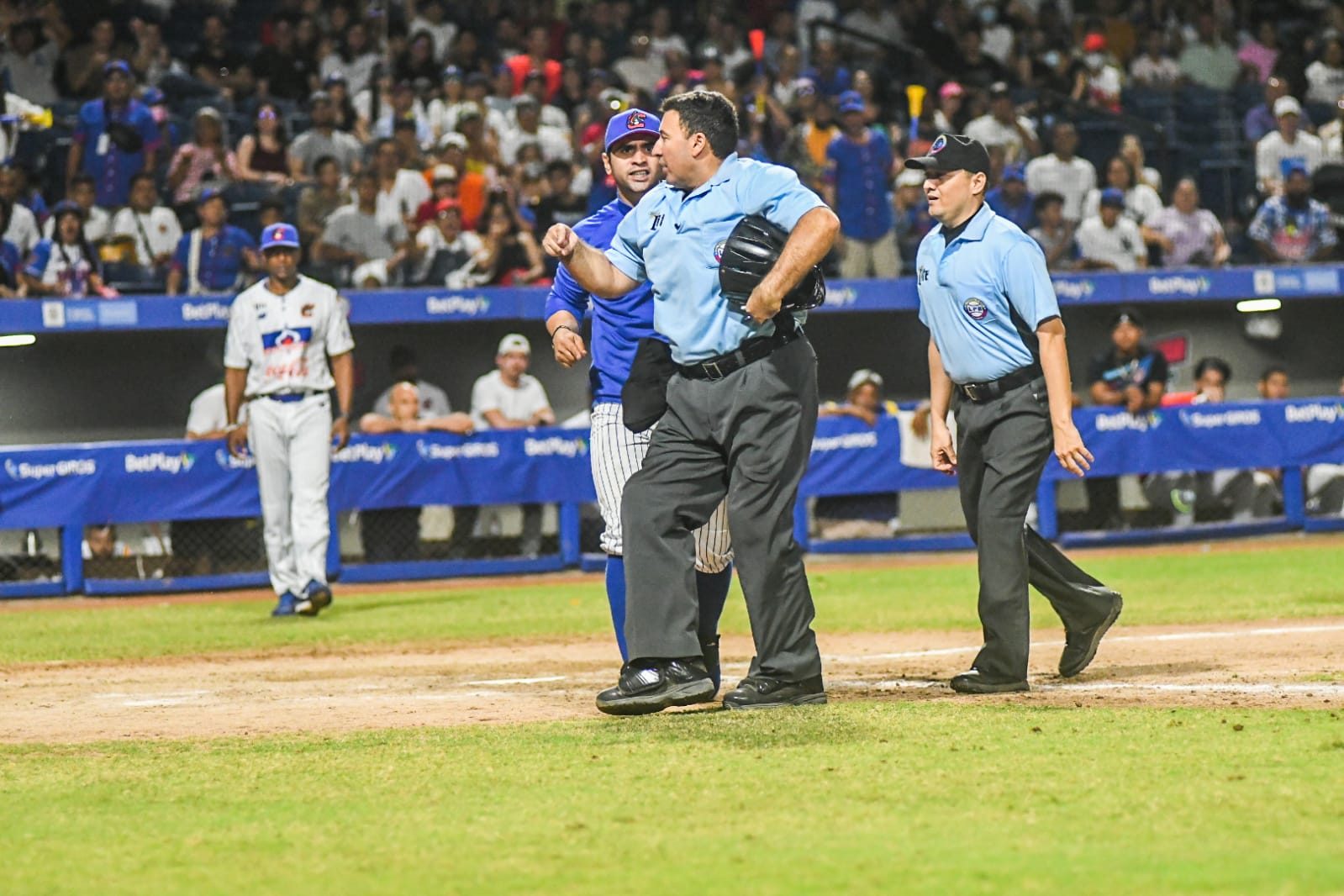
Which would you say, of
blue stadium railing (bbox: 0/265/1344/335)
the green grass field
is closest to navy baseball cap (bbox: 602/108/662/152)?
the green grass field

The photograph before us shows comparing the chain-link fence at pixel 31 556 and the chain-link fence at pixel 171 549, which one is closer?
the chain-link fence at pixel 31 556

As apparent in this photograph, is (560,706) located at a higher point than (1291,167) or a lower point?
lower

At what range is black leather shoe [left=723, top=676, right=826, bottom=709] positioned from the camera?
603 cm

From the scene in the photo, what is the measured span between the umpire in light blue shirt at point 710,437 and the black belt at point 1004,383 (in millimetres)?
922

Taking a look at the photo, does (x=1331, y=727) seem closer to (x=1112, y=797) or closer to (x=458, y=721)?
(x=1112, y=797)

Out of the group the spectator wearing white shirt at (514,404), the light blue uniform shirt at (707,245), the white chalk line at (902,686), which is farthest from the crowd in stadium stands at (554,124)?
the light blue uniform shirt at (707,245)

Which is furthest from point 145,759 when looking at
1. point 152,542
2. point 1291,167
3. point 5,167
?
point 1291,167

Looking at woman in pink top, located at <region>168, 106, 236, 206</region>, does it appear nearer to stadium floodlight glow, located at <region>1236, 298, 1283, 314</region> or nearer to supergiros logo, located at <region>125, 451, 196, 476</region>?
supergiros logo, located at <region>125, 451, 196, 476</region>

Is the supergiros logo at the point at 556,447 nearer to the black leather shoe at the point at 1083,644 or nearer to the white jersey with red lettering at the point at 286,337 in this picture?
the white jersey with red lettering at the point at 286,337

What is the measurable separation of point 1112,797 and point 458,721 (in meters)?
2.66

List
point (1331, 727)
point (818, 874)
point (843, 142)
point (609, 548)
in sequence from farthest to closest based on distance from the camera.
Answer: point (843, 142), point (609, 548), point (1331, 727), point (818, 874)

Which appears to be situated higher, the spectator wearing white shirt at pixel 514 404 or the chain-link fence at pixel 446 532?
the spectator wearing white shirt at pixel 514 404

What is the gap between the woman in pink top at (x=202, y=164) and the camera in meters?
15.5

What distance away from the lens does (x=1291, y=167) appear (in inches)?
699
